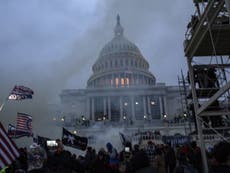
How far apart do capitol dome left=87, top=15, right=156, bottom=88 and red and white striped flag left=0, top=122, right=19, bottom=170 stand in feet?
264

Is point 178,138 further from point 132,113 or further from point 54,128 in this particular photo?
point 132,113

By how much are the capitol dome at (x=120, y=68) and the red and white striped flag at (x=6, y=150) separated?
8053 centimetres

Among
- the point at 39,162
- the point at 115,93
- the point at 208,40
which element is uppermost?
the point at 115,93

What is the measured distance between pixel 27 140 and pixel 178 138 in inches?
1268

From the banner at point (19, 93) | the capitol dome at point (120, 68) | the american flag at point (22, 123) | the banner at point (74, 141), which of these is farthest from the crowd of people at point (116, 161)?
the capitol dome at point (120, 68)

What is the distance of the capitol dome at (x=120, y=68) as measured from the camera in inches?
3588

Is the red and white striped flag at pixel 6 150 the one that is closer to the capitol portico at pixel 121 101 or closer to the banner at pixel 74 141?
the banner at pixel 74 141

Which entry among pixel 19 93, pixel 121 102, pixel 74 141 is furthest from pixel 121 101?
pixel 74 141

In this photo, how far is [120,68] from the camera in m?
91.9

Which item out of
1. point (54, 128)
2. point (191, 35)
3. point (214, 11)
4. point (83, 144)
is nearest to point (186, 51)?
point (191, 35)

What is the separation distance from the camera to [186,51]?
13.1 meters

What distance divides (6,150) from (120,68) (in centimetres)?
8714

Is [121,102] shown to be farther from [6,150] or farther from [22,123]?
[6,150]

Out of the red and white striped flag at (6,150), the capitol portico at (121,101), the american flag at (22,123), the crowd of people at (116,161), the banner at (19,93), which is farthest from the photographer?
the capitol portico at (121,101)
